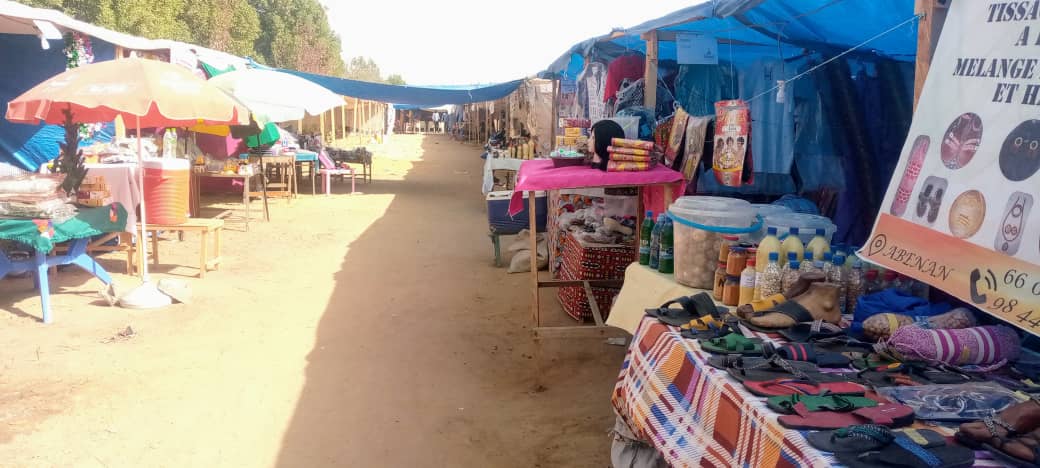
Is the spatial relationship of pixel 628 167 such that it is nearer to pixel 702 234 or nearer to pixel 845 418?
pixel 702 234

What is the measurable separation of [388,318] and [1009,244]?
481 cm

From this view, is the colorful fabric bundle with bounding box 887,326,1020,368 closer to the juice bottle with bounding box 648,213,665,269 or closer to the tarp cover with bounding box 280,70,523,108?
the juice bottle with bounding box 648,213,665,269

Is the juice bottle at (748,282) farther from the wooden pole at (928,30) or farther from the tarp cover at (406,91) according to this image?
the tarp cover at (406,91)

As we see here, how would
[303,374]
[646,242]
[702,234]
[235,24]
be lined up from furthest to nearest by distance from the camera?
[235,24] → [303,374] → [646,242] → [702,234]

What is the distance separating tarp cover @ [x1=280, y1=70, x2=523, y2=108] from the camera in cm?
1461

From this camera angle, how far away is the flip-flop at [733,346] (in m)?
2.40

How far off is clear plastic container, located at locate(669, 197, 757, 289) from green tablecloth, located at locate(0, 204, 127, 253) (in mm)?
4792

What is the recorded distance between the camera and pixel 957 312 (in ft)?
7.92

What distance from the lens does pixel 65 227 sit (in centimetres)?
574

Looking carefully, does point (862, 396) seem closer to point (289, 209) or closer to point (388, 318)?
point (388, 318)

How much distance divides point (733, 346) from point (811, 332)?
36 cm

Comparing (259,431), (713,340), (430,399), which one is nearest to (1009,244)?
(713,340)

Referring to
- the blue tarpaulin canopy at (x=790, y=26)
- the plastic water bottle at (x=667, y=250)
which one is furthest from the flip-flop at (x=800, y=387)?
the blue tarpaulin canopy at (x=790, y=26)

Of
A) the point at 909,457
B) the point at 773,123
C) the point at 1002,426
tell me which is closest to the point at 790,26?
the point at 773,123
